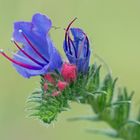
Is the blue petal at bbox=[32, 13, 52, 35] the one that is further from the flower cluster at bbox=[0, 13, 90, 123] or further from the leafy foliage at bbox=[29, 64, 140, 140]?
the leafy foliage at bbox=[29, 64, 140, 140]

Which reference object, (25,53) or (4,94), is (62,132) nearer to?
(4,94)

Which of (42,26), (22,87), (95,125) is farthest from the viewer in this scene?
(22,87)

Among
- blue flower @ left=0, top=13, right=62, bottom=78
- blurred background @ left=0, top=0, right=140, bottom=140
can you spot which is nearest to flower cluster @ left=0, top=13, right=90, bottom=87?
blue flower @ left=0, top=13, right=62, bottom=78

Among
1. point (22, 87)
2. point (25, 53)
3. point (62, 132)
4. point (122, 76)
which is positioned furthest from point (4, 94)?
point (25, 53)

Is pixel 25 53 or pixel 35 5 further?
pixel 35 5

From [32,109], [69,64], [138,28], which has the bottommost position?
[32,109]

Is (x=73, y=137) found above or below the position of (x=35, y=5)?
below

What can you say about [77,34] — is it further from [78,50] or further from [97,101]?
[97,101]
